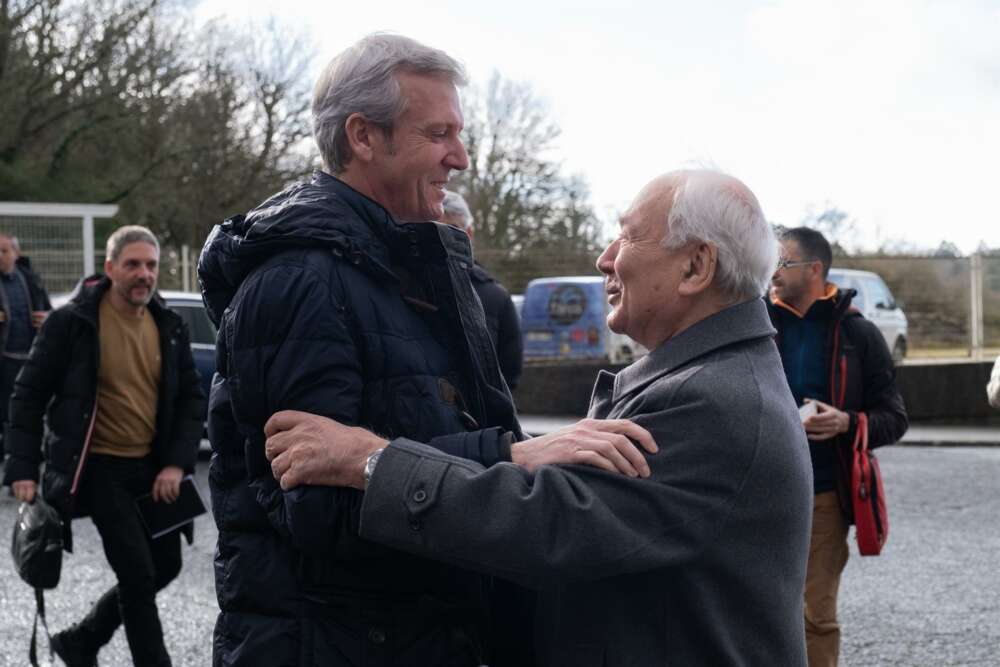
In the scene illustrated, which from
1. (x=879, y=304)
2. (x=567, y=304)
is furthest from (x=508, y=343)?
(x=879, y=304)

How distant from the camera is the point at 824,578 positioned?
4.77m

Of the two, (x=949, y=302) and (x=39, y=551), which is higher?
(x=949, y=302)

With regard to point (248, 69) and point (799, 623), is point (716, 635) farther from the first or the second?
point (248, 69)

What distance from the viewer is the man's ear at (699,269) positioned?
7.57 ft

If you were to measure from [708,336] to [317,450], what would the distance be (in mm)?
721

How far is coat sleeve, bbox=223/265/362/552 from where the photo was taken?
2.15 meters

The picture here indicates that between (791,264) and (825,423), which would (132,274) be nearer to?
(791,264)

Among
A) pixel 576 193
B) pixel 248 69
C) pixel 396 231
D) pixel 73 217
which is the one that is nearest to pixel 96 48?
pixel 248 69

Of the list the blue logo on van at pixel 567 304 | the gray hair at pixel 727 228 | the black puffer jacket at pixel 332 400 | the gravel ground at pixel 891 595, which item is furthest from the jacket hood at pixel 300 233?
the blue logo on van at pixel 567 304

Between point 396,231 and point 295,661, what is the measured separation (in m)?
0.79

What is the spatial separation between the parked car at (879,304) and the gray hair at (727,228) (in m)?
16.8

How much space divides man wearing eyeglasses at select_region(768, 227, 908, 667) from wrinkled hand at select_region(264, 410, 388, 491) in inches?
117

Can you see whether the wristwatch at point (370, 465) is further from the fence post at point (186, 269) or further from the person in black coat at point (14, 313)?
the fence post at point (186, 269)

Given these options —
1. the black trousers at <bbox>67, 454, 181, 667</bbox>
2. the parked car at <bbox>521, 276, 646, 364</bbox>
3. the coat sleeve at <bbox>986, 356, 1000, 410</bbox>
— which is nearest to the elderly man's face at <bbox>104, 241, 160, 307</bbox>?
the black trousers at <bbox>67, 454, 181, 667</bbox>
